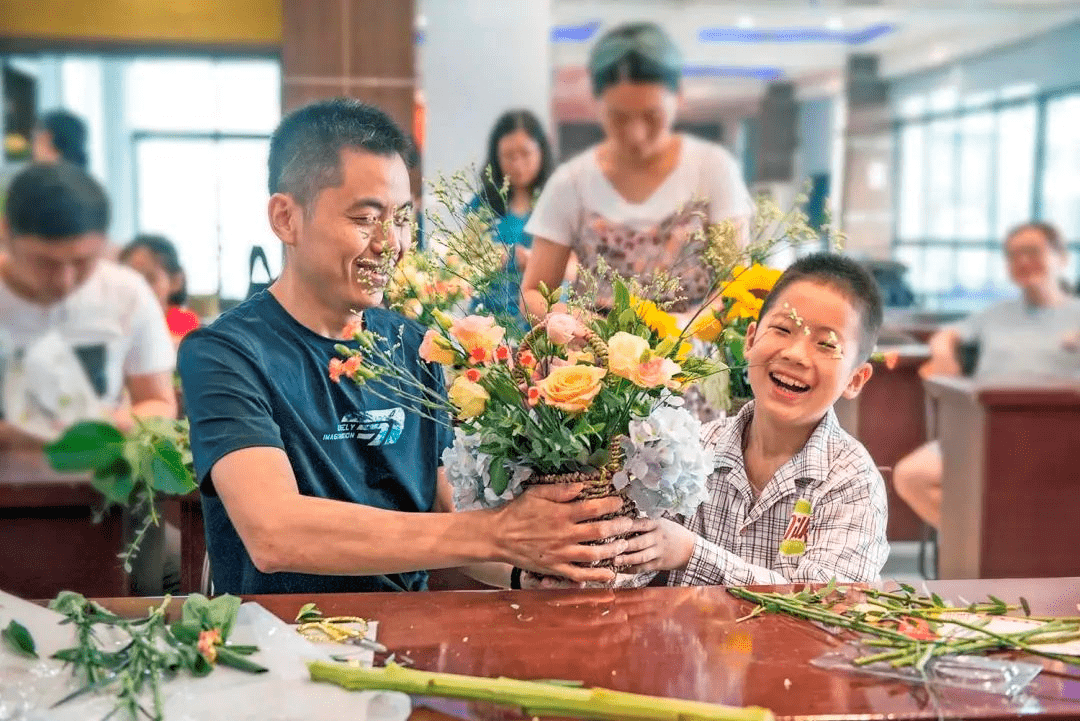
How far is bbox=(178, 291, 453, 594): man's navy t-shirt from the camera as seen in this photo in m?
1.66

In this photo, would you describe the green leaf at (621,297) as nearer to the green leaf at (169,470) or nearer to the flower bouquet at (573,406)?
the flower bouquet at (573,406)

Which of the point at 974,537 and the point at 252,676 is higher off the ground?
the point at 252,676

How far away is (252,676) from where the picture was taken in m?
1.21

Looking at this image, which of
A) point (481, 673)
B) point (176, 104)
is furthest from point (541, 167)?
point (176, 104)

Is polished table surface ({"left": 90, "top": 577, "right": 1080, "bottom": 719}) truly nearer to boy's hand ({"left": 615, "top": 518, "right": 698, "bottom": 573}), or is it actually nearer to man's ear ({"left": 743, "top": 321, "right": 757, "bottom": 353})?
boy's hand ({"left": 615, "top": 518, "right": 698, "bottom": 573})

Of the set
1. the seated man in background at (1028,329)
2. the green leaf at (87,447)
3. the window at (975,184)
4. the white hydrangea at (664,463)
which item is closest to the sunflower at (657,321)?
the white hydrangea at (664,463)

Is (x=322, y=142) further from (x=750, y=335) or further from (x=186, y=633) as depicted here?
(x=186, y=633)

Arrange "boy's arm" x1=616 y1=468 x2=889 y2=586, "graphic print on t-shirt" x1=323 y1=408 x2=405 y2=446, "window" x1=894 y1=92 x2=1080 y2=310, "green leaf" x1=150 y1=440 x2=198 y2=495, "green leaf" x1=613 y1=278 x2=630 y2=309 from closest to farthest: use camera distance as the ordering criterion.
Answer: "green leaf" x1=613 y1=278 x2=630 y2=309, "boy's arm" x1=616 y1=468 x2=889 y2=586, "graphic print on t-shirt" x1=323 y1=408 x2=405 y2=446, "green leaf" x1=150 y1=440 x2=198 y2=495, "window" x1=894 y1=92 x2=1080 y2=310

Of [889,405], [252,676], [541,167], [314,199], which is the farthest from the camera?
[889,405]

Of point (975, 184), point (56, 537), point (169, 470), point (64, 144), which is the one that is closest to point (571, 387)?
point (169, 470)

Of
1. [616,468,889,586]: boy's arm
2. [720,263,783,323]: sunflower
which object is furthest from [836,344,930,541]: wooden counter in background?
[616,468,889,586]: boy's arm

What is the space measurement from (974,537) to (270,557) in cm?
359

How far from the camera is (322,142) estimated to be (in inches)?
72.8

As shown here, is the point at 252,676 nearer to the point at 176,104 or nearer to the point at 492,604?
the point at 492,604
